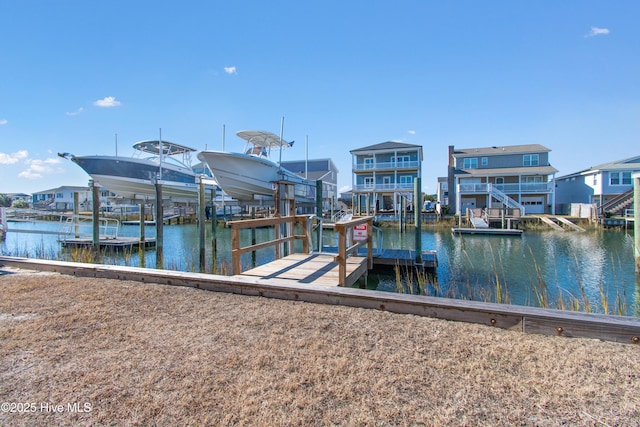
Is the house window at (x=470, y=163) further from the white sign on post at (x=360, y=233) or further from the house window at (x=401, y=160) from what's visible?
the white sign on post at (x=360, y=233)

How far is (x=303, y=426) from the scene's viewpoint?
185 centimetres

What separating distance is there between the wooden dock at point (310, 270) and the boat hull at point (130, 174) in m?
16.4

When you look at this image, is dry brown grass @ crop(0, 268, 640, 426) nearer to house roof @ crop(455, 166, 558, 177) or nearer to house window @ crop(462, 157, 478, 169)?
house roof @ crop(455, 166, 558, 177)

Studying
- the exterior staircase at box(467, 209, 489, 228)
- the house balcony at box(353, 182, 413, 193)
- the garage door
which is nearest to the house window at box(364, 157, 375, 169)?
the house balcony at box(353, 182, 413, 193)

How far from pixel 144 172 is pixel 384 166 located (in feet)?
75.2

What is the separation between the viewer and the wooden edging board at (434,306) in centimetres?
283

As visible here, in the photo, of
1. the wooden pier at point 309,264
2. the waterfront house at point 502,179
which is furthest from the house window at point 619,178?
the wooden pier at point 309,264

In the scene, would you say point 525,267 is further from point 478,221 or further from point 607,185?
point 607,185

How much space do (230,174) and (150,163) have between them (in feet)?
32.6

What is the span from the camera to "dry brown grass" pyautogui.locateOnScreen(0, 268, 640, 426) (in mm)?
1950

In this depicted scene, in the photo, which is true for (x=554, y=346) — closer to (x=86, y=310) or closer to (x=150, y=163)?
(x=86, y=310)

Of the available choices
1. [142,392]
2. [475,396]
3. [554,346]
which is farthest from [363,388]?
[554,346]

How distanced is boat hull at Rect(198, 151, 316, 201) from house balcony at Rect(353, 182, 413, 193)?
54.4 feet

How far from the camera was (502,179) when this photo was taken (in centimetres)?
3331
